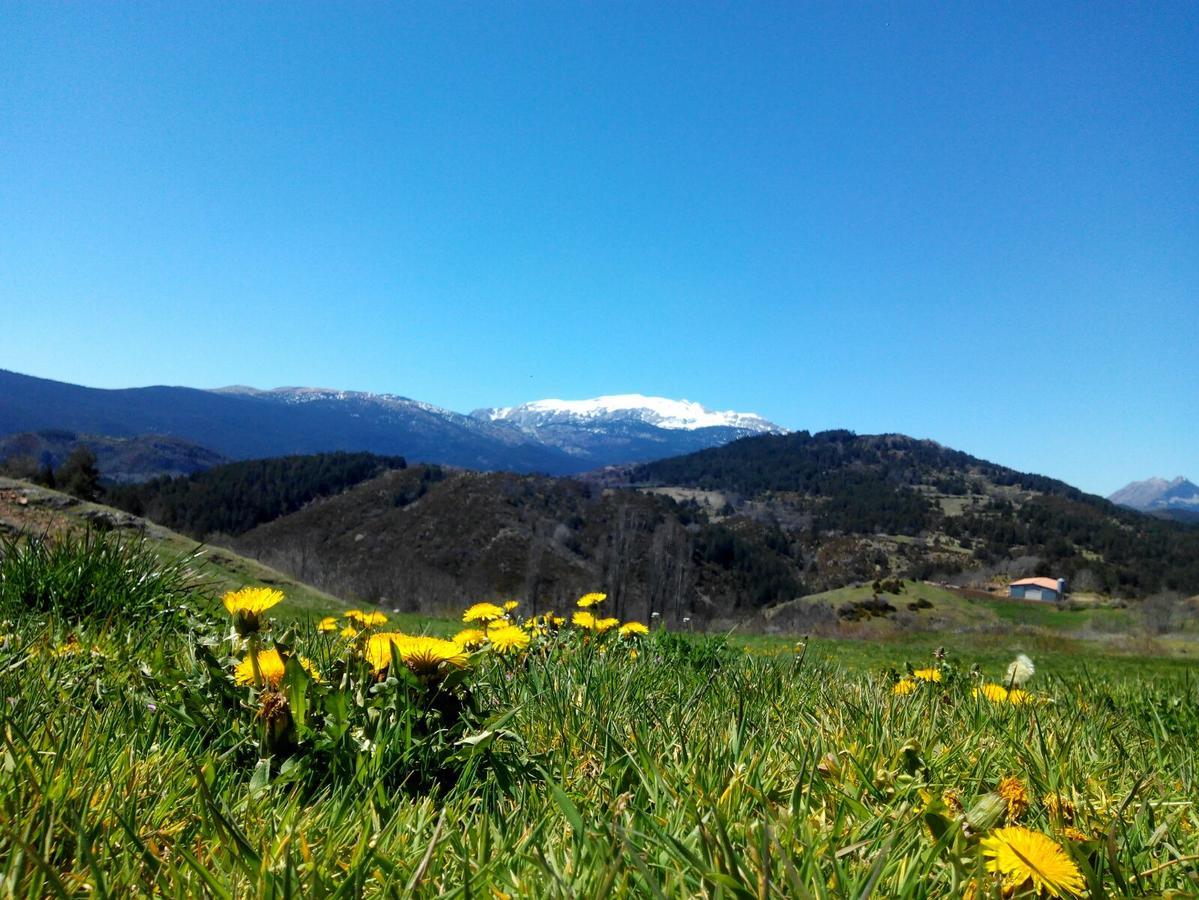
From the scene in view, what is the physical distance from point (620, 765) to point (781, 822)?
505 mm

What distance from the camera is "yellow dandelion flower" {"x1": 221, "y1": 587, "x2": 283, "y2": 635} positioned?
1965mm

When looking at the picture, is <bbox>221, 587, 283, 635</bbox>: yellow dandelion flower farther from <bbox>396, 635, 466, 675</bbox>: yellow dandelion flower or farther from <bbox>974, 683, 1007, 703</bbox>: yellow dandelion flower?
<bbox>974, 683, 1007, 703</bbox>: yellow dandelion flower

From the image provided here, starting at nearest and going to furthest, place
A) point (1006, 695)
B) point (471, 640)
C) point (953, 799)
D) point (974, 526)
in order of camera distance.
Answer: point (953, 799) → point (471, 640) → point (1006, 695) → point (974, 526)

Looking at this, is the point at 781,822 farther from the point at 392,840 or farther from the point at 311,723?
the point at 311,723

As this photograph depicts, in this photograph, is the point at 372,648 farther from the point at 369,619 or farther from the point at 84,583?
the point at 84,583

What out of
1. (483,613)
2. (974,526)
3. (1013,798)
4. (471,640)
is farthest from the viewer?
(974,526)

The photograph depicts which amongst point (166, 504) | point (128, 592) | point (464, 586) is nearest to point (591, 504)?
point (464, 586)

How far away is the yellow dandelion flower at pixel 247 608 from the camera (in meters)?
1.96

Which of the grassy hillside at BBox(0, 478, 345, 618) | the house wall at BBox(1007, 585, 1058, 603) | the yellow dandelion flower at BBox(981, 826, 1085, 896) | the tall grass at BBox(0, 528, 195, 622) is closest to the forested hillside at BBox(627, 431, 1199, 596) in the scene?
the house wall at BBox(1007, 585, 1058, 603)

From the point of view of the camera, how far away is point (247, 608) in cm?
199

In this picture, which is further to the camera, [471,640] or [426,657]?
[471,640]

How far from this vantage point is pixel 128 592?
382 centimetres

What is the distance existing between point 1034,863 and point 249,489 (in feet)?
436

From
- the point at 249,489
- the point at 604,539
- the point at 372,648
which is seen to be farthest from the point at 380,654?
the point at 249,489
